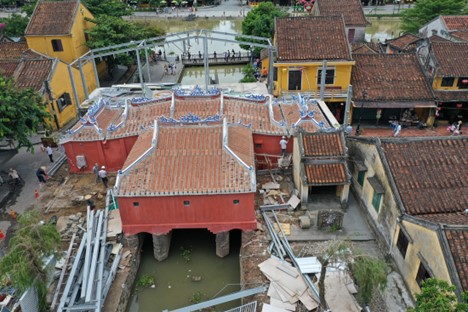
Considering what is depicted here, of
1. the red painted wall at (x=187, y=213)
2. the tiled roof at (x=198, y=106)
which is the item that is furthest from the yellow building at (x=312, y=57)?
the red painted wall at (x=187, y=213)

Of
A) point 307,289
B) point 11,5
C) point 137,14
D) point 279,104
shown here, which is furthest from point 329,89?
point 11,5

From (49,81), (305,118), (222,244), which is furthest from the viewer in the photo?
(49,81)

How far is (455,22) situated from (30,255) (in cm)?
4453

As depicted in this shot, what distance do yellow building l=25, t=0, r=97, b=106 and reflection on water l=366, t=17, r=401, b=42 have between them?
4355 centimetres

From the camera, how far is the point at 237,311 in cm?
1647

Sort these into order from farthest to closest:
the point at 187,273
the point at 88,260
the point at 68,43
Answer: the point at 68,43
the point at 187,273
the point at 88,260

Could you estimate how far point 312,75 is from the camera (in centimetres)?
3097

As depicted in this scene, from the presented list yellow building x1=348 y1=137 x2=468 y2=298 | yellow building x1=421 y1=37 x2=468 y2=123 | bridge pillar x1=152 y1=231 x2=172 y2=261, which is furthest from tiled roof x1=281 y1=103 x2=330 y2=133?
bridge pillar x1=152 y1=231 x2=172 y2=261

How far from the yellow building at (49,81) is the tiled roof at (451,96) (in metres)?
29.8

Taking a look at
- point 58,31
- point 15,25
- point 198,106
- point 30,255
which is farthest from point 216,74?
point 30,255

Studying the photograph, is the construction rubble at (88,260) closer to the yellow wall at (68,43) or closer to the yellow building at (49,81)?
the yellow building at (49,81)

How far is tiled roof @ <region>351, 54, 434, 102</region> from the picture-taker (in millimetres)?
29688

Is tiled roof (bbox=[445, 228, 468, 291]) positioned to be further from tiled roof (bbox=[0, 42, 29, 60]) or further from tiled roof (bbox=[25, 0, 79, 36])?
tiled roof (bbox=[0, 42, 29, 60])

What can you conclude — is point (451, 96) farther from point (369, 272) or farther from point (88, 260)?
point (88, 260)
